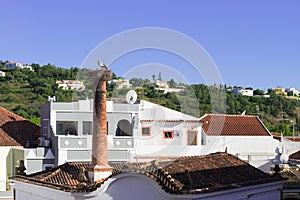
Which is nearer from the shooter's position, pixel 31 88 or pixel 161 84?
pixel 161 84

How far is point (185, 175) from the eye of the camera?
1416 centimetres

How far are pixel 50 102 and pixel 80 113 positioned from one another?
1.55m

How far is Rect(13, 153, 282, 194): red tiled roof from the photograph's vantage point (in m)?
13.2

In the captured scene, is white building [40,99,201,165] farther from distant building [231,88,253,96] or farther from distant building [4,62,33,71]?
distant building [4,62,33,71]

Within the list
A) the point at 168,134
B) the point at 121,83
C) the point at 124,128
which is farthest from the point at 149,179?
the point at 168,134

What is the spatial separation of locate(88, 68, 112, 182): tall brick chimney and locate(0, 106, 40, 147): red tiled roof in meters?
8.86

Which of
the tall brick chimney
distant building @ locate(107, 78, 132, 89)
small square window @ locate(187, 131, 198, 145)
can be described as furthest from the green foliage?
distant building @ locate(107, 78, 132, 89)

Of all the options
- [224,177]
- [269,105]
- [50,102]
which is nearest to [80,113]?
[50,102]

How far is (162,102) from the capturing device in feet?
52.9

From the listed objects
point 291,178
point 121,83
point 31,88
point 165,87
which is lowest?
point 291,178

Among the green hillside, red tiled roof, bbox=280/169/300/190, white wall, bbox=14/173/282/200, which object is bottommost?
red tiled roof, bbox=280/169/300/190

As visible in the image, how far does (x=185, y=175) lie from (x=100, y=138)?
10.8 feet

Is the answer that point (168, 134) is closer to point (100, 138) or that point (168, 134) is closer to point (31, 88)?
point (100, 138)

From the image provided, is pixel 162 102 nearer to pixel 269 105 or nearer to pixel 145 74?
pixel 145 74
